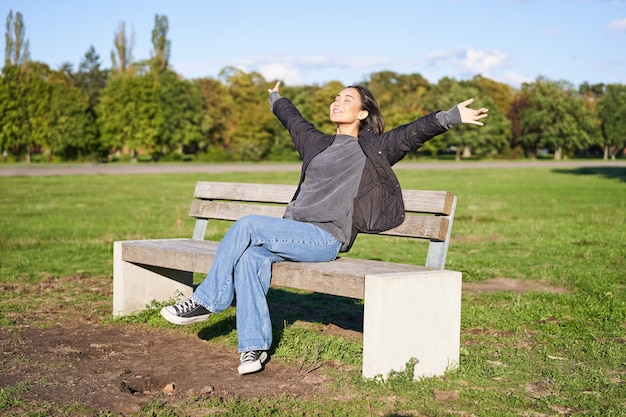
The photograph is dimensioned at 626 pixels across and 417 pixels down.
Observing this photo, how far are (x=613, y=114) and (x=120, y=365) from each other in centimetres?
7064

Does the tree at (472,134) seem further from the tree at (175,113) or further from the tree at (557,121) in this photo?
the tree at (175,113)

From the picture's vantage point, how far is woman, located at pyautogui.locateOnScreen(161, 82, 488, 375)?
4.41m

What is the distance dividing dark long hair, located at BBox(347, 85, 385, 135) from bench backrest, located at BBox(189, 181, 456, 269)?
450 mm

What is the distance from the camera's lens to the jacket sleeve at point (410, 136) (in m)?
4.47

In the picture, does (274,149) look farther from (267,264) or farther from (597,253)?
(267,264)

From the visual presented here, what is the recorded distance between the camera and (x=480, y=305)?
20.7ft

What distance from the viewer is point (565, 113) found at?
70.6 m

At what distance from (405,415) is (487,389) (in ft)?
2.09

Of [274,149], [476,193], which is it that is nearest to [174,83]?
[274,149]

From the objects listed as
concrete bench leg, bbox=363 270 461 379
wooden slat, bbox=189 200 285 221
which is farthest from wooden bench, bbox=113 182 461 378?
wooden slat, bbox=189 200 285 221

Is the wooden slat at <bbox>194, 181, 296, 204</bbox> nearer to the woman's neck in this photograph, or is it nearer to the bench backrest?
the bench backrest

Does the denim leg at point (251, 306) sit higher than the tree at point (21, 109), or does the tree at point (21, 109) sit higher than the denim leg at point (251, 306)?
the tree at point (21, 109)

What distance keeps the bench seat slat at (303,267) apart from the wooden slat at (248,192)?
0.46 m

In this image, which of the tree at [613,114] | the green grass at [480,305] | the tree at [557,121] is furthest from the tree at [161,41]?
the green grass at [480,305]
